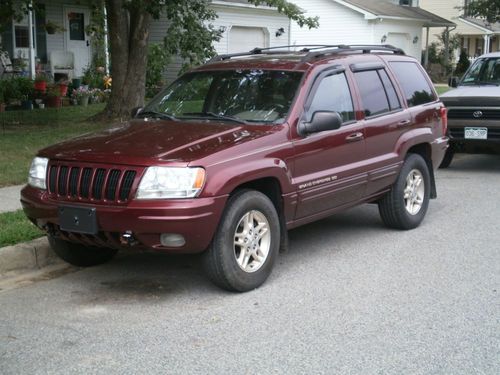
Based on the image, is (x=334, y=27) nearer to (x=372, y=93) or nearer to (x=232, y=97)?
(x=372, y=93)

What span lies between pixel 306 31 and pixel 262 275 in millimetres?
26486

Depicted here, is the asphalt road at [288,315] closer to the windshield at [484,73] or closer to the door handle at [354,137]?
the door handle at [354,137]

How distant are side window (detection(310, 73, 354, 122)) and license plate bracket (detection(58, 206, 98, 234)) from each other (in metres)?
2.21

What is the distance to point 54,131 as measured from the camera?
43.0ft

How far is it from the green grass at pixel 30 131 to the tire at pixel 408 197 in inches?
183

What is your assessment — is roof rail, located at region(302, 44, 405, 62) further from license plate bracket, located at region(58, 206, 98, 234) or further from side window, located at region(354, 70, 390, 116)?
license plate bracket, located at region(58, 206, 98, 234)

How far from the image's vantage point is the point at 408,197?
7.63 m

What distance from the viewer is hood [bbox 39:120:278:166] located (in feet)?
17.0

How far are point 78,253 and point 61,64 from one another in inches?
653

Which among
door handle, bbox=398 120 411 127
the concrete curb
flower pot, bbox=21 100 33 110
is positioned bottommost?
the concrete curb

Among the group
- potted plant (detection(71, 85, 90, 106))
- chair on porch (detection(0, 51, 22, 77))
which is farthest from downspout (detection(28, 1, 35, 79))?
potted plant (detection(71, 85, 90, 106))

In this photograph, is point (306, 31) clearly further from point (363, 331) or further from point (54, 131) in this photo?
point (363, 331)

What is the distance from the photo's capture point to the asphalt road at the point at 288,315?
427cm

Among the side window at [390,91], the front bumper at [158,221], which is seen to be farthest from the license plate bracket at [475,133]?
the front bumper at [158,221]
